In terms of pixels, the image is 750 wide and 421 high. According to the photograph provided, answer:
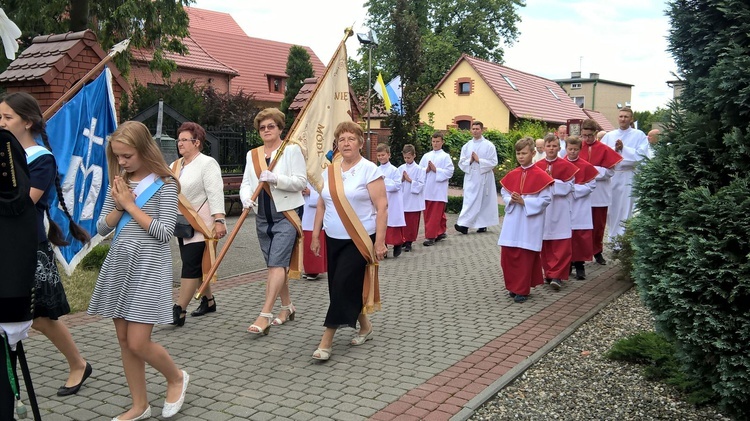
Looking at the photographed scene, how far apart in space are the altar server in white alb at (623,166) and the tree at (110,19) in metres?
10.9

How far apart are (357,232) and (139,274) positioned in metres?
1.93

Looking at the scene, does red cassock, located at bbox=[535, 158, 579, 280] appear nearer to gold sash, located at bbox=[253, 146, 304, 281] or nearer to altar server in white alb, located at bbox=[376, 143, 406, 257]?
altar server in white alb, located at bbox=[376, 143, 406, 257]

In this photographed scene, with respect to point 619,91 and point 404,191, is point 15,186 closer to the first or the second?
point 404,191

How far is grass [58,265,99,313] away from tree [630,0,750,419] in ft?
17.9

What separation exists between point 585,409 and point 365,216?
2.23 metres

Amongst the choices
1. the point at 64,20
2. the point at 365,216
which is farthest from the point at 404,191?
the point at 64,20

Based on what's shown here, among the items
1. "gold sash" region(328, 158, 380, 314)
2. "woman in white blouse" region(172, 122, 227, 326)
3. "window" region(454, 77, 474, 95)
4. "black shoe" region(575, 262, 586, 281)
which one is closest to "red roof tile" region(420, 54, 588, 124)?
"window" region(454, 77, 474, 95)

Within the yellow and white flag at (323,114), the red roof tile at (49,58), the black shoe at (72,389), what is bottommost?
the black shoe at (72,389)

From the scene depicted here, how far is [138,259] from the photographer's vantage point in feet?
13.9

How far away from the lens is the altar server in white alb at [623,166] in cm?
1045

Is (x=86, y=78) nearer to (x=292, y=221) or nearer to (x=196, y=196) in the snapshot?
(x=196, y=196)

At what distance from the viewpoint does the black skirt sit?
223 inches

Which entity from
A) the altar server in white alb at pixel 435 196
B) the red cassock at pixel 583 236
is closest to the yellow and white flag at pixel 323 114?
the red cassock at pixel 583 236

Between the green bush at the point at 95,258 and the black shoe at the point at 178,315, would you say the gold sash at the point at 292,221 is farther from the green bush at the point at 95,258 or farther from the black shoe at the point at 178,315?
the green bush at the point at 95,258
